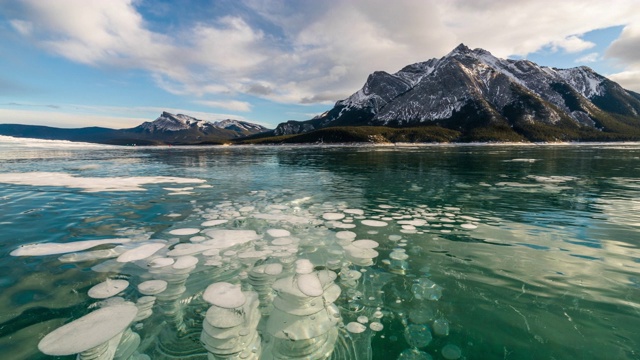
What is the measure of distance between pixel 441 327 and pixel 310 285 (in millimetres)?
3105

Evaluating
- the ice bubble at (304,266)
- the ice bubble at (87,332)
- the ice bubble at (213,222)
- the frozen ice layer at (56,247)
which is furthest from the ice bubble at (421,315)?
the frozen ice layer at (56,247)

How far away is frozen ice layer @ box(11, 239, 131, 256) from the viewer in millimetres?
9820

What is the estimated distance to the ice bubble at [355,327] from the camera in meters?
6.15

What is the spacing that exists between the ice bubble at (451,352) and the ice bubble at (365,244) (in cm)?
518

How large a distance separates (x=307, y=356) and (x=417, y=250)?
20.6 feet

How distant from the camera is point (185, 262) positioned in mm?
9102

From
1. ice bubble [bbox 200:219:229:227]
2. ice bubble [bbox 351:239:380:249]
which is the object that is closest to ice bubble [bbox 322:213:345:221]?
ice bubble [bbox 351:239:380:249]

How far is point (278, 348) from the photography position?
5.59m

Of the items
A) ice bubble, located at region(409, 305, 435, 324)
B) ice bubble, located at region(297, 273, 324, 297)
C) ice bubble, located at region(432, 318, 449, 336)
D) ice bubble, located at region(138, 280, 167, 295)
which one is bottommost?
ice bubble, located at region(409, 305, 435, 324)

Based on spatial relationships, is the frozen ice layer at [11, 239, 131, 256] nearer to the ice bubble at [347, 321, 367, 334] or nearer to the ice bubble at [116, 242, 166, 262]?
the ice bubble at [116, 242, 166, 262]

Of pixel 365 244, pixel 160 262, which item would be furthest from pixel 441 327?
pixel 160 262

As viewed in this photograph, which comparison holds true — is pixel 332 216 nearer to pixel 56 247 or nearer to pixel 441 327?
pixel 441 327

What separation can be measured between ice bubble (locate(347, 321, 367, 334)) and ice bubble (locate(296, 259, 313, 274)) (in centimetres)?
248

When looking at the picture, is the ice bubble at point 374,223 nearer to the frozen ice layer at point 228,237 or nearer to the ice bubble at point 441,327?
the frozen ice layer at point 228,237
